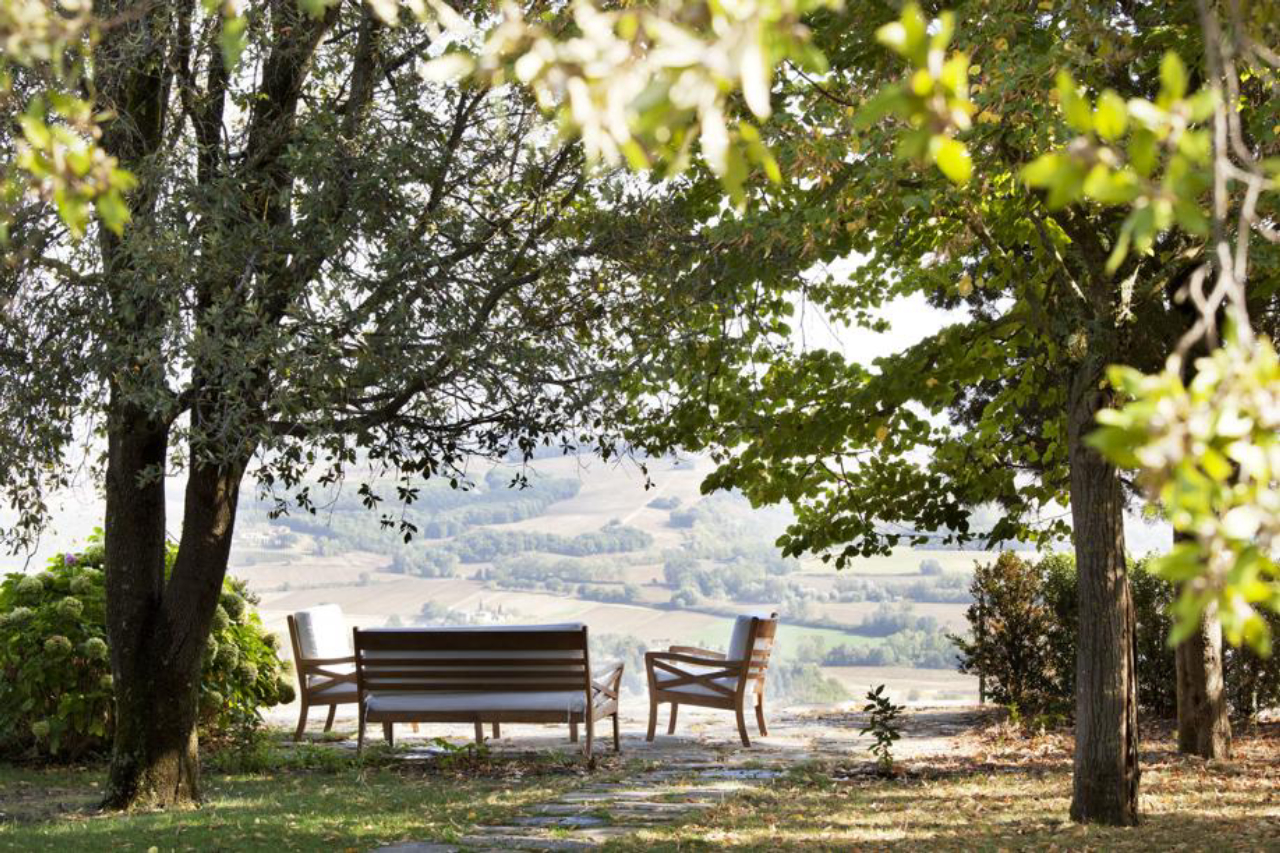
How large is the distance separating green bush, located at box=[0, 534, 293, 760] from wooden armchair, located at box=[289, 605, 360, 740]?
31 cm

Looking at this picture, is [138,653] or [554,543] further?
[554,543]

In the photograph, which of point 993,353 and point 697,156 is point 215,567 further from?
point 993,353

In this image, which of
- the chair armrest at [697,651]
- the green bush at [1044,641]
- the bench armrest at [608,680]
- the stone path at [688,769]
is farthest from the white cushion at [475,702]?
the green bush at [1044,641]

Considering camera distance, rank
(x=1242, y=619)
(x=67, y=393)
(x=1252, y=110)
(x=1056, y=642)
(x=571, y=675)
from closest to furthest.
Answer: (x=1242, y=619) < (x=67, y=393) < (x=1252, y=110) < (x=571, y=675) < (x=1056, y=642)

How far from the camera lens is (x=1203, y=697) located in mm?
9383

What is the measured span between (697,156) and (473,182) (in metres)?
1.87

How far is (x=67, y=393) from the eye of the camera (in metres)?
6.40

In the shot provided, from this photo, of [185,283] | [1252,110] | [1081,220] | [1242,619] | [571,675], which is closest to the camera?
[1242,619]

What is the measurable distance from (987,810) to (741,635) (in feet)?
10.5

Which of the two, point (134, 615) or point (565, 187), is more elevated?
point (565, 187)

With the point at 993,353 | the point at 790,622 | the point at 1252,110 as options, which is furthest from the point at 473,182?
the point at 790,622

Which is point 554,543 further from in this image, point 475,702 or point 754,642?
point 475,702

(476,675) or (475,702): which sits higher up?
(476,675)

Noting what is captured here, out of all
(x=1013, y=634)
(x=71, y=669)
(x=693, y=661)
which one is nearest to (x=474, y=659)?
(x=693, y=661)
